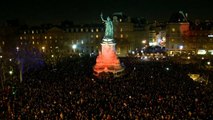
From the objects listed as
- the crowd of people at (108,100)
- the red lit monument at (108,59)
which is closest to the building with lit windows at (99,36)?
the red lit monument at (108,59)

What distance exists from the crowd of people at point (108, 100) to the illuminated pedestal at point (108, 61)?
44.6 ft

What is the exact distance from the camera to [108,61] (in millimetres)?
58594

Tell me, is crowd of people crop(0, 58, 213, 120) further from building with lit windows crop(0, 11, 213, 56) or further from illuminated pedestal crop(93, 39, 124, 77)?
building with lit windows crop(0, 11, 213, 56)

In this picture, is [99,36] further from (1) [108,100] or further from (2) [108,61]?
(1) [108,100]

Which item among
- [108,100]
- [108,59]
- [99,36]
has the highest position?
[99,36]

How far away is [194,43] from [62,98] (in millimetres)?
75687

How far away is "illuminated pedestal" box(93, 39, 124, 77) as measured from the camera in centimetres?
5666

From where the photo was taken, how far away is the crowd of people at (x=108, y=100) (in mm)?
25484

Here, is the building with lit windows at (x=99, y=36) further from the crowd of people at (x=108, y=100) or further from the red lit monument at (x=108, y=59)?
the crowd of people at (x=108, y=100)

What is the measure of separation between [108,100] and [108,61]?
28237 mm

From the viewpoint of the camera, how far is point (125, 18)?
122312mm

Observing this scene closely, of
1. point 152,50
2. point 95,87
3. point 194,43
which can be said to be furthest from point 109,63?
point 194,43

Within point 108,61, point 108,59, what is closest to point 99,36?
point 108,59

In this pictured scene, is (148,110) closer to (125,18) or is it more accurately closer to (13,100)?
(13,100)
